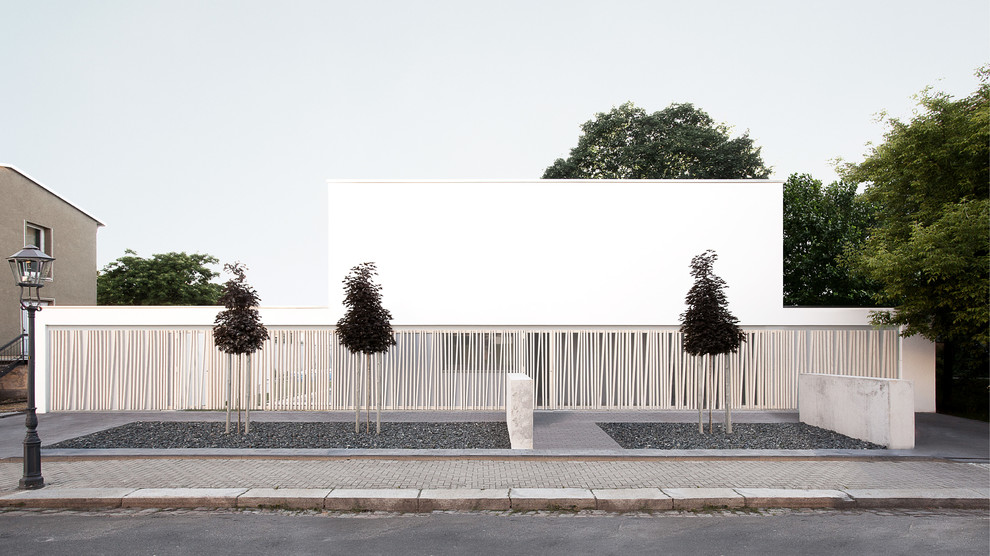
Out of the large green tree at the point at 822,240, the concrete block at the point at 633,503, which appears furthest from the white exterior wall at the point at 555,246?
the large green tree at the point at 822,240

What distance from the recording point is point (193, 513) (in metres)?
7.22

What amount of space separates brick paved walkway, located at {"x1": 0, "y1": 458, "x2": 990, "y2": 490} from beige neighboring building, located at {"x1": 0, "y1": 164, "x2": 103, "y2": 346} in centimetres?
1821

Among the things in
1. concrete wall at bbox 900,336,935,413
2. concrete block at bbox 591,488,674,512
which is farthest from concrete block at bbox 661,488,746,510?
concrete wall at bbox 900,336,935,413

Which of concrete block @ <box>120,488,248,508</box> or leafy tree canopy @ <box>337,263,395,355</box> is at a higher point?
leafy tree canopy @ <box>337,263,395,355</box>

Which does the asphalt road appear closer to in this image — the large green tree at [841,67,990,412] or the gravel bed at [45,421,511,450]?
the gravel bed at [45,421,511,450]

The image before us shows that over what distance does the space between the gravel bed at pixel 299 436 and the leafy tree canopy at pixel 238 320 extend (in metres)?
1.64

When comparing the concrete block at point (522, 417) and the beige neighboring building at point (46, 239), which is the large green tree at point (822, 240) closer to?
the concrete block at point (522, 417)

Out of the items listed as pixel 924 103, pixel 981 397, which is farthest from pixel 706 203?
pixel 981 397

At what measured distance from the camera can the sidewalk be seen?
7.47 metres

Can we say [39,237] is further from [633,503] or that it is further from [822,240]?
[822,240]

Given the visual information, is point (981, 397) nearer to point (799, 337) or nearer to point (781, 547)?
point (799, 337)

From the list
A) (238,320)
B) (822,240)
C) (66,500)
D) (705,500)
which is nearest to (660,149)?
(822,240)

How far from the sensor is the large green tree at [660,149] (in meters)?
30.4

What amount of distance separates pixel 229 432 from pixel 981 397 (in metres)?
21.7
